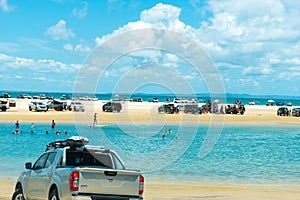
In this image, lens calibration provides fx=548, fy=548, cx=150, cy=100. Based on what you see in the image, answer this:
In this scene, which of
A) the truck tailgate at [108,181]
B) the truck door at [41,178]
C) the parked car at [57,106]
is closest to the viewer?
the truck tailgate at [108,181]

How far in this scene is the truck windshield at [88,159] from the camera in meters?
11.6

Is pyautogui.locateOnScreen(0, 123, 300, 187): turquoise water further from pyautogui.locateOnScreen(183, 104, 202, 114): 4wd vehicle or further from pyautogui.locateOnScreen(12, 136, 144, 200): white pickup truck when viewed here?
pyautogui.locateOnScreen(183, 104, 202, 114): 4wd vehicle

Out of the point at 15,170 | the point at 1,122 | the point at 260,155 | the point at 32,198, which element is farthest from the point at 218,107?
the point at 32,198

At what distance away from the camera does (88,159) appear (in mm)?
11883

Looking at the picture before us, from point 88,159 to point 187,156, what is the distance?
83.6 feet

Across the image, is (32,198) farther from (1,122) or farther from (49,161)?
(1,122)

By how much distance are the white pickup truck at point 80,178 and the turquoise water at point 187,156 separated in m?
11.8

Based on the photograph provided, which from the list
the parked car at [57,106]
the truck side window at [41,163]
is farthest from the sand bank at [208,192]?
the parked car at [57,106]

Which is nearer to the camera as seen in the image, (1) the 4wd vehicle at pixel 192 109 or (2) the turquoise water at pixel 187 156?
(2) the turquoise water at pixel 187 156

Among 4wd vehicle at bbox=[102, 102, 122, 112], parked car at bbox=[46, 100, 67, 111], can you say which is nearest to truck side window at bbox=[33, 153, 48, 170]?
4wd vehicle at bbox=[102, 102, 122, 112]

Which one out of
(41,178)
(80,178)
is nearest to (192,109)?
(41,178)

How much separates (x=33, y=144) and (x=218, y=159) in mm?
15437

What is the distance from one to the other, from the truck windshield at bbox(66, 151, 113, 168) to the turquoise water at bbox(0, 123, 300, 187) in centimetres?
1195

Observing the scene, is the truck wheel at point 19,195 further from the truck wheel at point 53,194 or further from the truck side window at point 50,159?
the truck wheel at point 53,194
